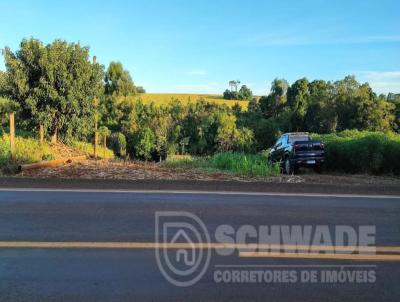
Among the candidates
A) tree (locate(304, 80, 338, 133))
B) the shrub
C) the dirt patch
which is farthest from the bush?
the shrub

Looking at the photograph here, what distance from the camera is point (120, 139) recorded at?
50.5 m

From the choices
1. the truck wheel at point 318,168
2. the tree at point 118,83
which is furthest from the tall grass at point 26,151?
the tree at point 118,83

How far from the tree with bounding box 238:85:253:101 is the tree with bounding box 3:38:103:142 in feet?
290

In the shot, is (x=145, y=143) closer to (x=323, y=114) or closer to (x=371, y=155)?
(x=323, y=114)

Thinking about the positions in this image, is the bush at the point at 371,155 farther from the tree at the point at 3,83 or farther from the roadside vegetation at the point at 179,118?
the tree at the point at 3,83

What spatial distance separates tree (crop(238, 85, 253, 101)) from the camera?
363 ft

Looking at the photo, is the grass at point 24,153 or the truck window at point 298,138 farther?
the truck window at point 298,138

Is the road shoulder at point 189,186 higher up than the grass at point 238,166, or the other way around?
the grass at point 238,166

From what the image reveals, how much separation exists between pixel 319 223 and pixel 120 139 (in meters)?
44.1

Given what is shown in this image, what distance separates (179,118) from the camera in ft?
201
